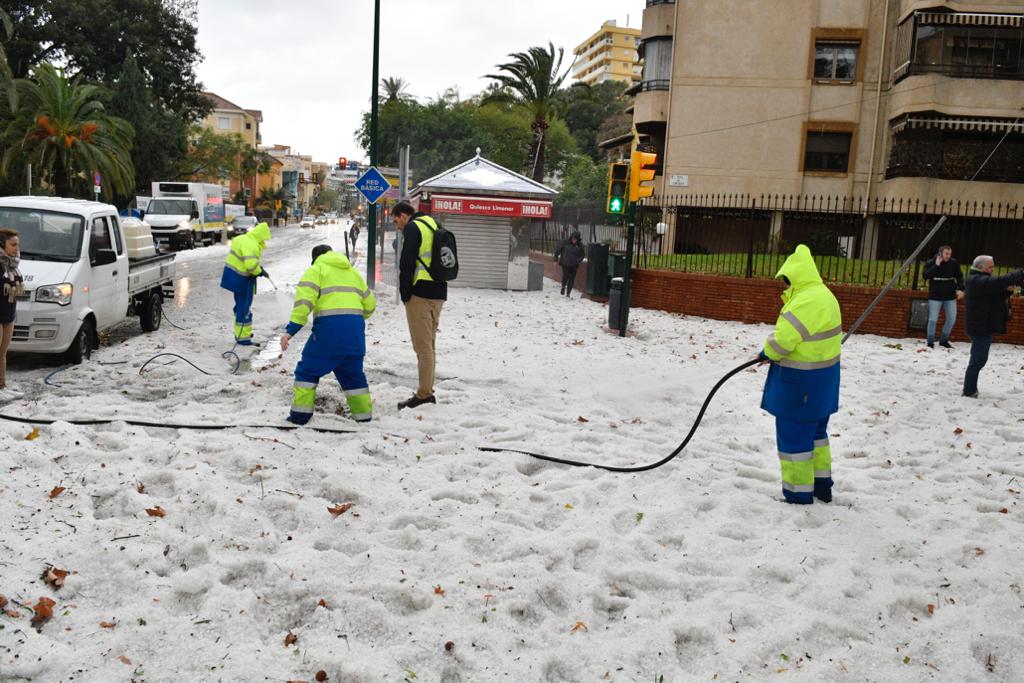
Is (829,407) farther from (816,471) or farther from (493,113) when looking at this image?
(493,113)

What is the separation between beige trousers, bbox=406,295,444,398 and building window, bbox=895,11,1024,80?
25.3m

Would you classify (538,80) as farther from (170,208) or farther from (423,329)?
(423,329)

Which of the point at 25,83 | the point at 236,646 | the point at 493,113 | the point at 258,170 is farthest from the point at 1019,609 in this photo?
the point at 258,170

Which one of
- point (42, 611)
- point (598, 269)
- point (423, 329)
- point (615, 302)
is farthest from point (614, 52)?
point (42, 611)

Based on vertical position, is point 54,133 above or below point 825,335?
above

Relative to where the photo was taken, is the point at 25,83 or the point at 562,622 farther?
the point at 25,83

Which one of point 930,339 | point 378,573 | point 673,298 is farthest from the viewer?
point 673,298

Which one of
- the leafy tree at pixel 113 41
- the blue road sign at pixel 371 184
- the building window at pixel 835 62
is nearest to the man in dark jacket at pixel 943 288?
the blue road sign at pixel 371 184

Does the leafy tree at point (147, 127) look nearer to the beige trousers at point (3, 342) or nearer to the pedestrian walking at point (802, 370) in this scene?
the beige trousers at point (3, 342)

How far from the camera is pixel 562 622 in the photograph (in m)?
4.46

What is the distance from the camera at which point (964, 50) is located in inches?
1122

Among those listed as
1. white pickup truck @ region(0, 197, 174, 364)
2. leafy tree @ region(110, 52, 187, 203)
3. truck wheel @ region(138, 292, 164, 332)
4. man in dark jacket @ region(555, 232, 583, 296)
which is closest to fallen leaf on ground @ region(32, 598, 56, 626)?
white pickup truck @ region(0, 197, 174, 364)

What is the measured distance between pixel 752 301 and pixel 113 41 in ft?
171

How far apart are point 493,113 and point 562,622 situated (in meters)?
63.6
